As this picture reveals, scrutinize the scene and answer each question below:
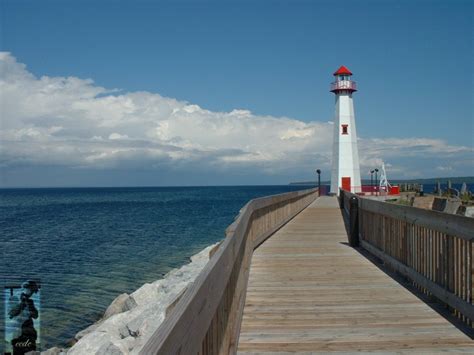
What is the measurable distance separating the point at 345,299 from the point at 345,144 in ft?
124

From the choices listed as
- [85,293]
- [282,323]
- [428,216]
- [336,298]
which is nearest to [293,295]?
[336,298]

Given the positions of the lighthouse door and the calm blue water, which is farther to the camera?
the lighthouse door

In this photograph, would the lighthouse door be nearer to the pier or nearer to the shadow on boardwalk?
the shadow on boardwalk

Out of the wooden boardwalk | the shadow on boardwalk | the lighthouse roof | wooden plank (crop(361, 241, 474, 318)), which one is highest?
the lighthouse roof

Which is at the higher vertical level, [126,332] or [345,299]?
[345,299]

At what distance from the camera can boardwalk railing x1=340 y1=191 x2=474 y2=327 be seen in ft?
18.2

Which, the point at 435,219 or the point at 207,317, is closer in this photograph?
the point at 207,317

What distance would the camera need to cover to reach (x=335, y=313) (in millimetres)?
6203

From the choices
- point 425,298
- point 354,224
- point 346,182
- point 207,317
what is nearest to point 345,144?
point 346,182

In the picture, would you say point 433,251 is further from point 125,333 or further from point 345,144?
A: point 345,144

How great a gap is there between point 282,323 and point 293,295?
138 cm

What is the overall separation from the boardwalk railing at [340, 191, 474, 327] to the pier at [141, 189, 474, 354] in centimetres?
1

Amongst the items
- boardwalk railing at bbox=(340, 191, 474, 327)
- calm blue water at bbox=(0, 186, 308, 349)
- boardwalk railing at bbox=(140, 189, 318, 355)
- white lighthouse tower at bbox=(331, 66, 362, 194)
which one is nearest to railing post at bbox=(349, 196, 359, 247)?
boardwalk railing at bbox=(340, 191, 474, 327)

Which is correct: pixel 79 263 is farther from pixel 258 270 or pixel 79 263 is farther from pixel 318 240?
pixel 258 270
